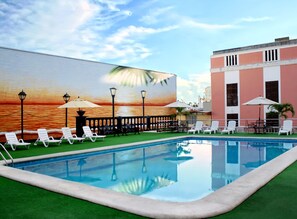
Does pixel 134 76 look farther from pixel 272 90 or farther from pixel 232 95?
pixel 272 90

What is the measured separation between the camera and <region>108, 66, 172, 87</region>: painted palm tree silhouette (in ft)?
63.8

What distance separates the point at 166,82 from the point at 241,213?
20.1 m

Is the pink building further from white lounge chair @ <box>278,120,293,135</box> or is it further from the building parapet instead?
white lounge chair @ <box>278,120,293,135</box>

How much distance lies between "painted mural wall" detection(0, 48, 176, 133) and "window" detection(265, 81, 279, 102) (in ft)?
29.7

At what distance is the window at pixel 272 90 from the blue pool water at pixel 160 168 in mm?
12969

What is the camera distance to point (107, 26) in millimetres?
18484

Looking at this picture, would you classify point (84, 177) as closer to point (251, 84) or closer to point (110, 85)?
point (110, 85)

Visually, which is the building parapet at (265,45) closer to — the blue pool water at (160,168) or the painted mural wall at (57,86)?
the painted mural wall at (57,86)

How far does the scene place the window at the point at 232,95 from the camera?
25016 mm

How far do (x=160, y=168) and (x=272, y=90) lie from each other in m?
18.2

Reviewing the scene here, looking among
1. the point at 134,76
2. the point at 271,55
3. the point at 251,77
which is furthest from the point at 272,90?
the point at 134,76

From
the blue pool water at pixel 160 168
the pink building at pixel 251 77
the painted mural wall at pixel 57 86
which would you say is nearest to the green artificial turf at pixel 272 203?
the blue pool water at pixel 160 168

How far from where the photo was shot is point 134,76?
818 inches

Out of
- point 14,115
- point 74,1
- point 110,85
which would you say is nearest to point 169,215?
point 14,115
